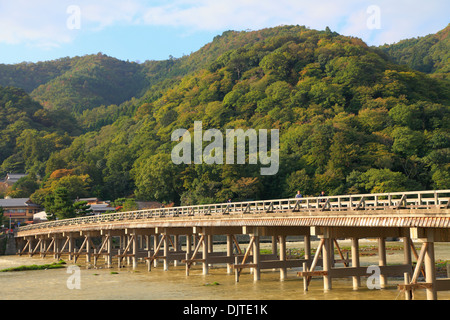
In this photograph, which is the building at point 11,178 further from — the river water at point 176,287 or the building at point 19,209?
the river water at point 176,287

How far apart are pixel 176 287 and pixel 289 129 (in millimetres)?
69016

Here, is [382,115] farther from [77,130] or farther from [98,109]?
[98,109]

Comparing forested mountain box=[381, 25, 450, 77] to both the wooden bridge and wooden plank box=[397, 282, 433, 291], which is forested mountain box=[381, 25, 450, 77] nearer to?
the wooden bridge

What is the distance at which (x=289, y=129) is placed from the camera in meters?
96.5

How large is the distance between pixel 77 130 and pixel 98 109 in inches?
1280

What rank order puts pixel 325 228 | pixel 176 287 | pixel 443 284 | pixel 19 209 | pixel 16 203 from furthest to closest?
pixel 16 203 < pixel 19 209 < pixel 176 287 < pixel 325 228 < pixel 443 284

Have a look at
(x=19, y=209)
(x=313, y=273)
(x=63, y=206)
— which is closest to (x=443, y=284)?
(x=313, y=273)

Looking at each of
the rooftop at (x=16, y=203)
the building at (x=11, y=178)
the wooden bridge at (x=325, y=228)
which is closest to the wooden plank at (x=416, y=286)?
the wooden bridge at (x=325, y=228)

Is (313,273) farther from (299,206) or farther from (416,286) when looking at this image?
(416,286)

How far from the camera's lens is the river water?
25.0 metres

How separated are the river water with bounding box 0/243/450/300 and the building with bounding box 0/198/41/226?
5630cm

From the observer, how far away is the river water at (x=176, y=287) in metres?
25.0

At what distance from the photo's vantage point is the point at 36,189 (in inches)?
4286
